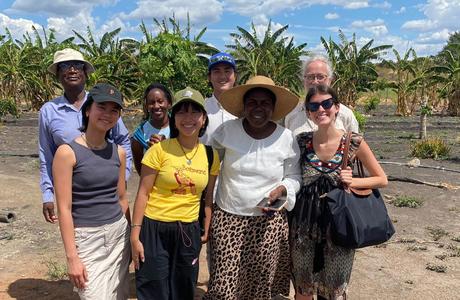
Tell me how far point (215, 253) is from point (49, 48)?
2782 cm

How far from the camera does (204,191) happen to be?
9.61 ft

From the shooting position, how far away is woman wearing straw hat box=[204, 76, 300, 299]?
2.83 meters

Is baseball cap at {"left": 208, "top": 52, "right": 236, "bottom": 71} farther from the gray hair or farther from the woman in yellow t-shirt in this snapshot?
the woman in yellow t-shirt

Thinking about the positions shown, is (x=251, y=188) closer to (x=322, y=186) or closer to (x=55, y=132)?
(x=322, y=186)

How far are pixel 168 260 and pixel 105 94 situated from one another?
106cm

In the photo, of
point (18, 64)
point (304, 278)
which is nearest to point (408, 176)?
point (304, 278)

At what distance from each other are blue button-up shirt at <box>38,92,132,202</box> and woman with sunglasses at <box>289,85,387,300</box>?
1195 mm

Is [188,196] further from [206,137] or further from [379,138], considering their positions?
[379,138]

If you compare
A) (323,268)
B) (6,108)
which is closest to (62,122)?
(323,268)

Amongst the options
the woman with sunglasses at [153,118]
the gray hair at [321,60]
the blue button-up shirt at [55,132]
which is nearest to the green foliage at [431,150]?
the gray hair at [321,60]

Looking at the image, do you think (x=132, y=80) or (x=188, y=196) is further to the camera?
(x=132, y=80)

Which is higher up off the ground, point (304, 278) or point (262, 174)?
point (262, 174)

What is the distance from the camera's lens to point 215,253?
9.73 ft

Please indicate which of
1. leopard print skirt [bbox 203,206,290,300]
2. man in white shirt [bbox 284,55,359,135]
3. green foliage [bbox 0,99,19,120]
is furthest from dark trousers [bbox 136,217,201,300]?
green foliage [bbox 0,99,19,120]
